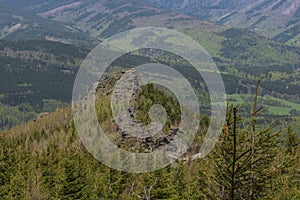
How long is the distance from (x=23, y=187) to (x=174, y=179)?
1987cm

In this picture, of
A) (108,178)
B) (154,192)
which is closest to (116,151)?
(108,178)

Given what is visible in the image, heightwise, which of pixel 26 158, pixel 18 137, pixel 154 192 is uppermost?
pixel 154 192

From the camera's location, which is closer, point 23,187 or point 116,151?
point 23,187

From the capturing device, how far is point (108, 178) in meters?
54.3

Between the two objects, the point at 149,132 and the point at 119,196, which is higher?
the point at 149,132

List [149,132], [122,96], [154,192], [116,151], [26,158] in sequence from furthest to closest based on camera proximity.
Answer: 1. [122,96]
2. [26,158]
3. [149,132]
4. [116,151]
5. [154,192]

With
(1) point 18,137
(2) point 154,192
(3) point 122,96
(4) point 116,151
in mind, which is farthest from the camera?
(1) point 18,137

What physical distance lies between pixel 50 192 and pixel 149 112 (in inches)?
841

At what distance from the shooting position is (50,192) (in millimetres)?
55250

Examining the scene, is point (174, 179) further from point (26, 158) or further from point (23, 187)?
point (26, 158)

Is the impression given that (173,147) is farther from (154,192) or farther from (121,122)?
(154,192)

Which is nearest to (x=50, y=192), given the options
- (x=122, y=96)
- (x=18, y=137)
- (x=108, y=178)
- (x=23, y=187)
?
(x=23, y=187)

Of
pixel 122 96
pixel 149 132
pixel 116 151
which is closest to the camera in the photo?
pixel 116 151

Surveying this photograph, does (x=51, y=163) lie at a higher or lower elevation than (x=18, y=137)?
higher
